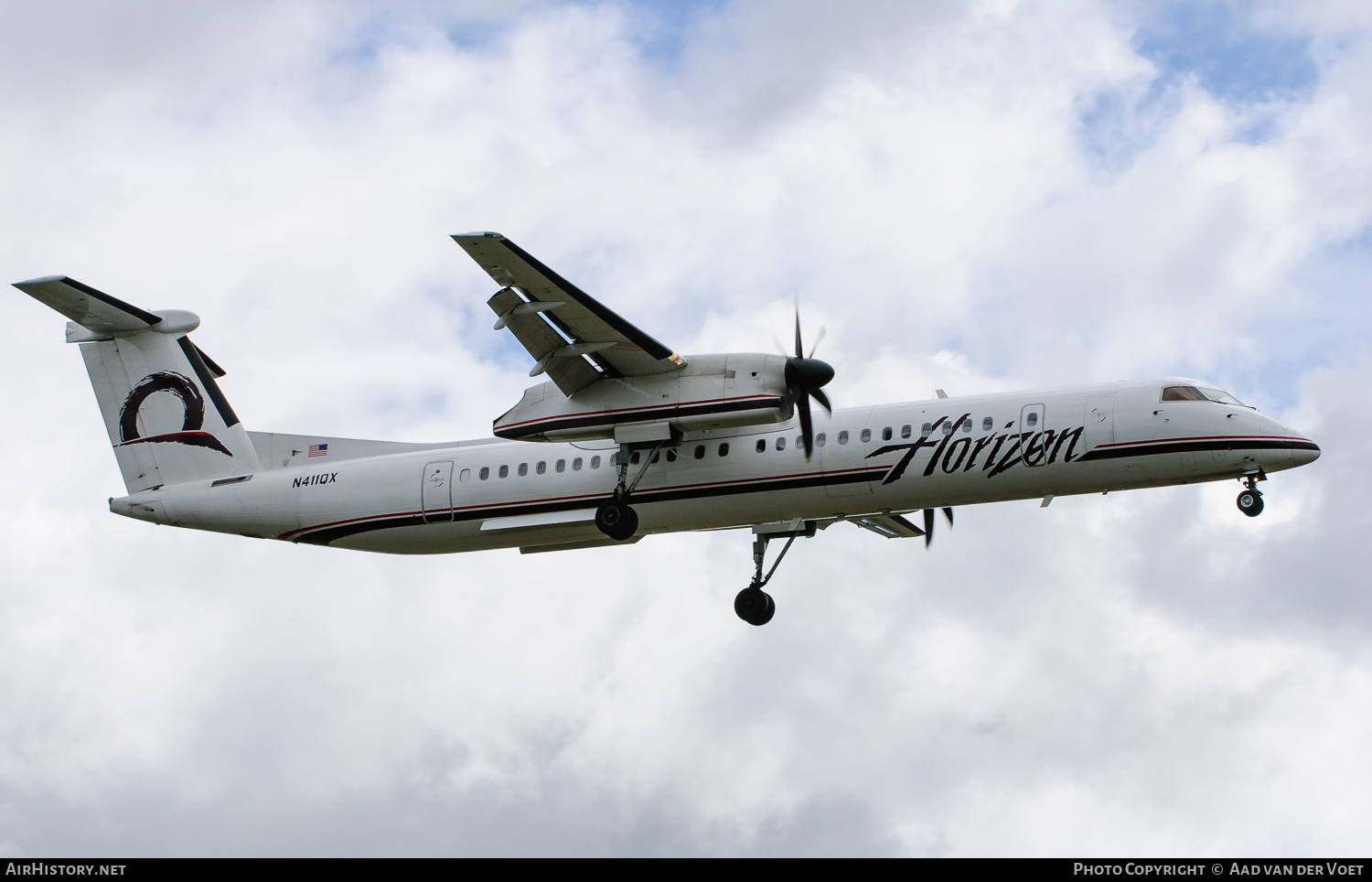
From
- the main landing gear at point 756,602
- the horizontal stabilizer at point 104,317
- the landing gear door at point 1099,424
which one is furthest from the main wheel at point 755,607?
the horizontal stabilizer at point 104,317

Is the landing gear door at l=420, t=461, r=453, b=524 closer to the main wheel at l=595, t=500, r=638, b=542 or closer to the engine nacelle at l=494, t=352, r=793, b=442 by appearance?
the engine nacelle at l=494, t=352, r=793, b=442

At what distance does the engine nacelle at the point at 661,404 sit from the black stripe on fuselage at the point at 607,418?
0.04ft

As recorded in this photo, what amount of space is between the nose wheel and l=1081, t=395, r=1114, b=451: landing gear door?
1944mm

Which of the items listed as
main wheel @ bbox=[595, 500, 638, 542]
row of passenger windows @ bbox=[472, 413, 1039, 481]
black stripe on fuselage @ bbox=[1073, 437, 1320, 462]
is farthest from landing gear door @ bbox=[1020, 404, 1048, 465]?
main wheel @ bbox=[595, 500, 638, 542]

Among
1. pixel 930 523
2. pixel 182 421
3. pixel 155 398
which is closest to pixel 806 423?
pixel 930 523

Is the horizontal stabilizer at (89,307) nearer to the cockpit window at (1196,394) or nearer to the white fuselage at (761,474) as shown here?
the white fuselage at (761,474)

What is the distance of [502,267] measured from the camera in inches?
708

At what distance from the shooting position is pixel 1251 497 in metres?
18.6

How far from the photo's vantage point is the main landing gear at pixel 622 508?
67.2 ft

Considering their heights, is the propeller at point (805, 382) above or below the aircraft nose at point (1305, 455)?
above

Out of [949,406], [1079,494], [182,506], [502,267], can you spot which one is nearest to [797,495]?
[949,406]

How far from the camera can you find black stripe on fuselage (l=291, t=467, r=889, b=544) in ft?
65.7
